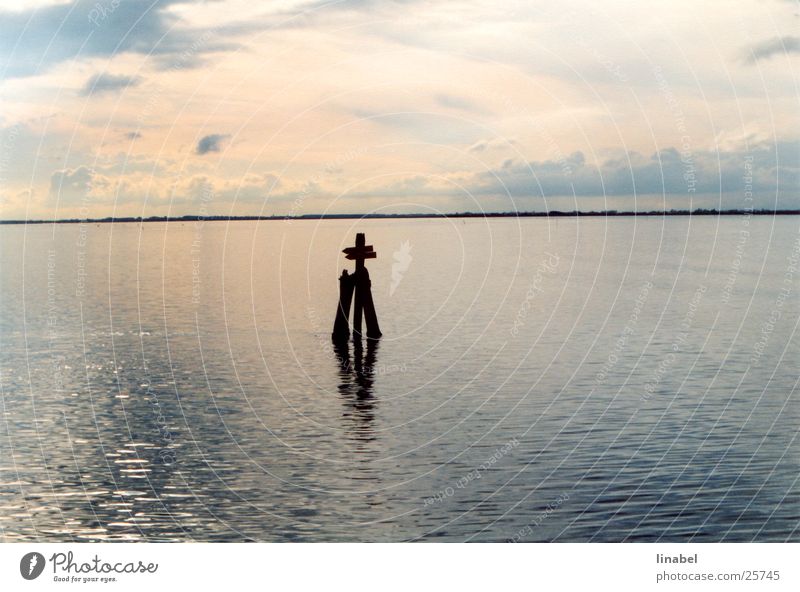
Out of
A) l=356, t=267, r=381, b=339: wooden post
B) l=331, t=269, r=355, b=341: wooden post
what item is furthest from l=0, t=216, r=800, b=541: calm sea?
l=356, t=267, r=381, b=339: wooden post

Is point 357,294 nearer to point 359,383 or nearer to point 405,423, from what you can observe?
point 359,383

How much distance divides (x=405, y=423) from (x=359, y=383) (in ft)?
23.6

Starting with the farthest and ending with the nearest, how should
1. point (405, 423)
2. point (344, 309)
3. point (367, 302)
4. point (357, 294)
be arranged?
point (344, 309) < point (367, 302) < point (357, 294) < point (405, 423)

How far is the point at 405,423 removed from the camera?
29656 mm

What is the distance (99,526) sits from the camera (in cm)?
2056

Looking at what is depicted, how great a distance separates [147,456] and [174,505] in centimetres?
427

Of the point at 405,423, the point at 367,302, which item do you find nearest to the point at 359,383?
the point at 405,423

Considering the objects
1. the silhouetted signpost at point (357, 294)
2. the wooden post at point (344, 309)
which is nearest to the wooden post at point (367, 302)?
the silhouetted signpost at point (357, 294)

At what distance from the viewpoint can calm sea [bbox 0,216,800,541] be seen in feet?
69.3

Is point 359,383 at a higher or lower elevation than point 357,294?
lower

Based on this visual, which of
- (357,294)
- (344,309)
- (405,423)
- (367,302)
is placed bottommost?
(405,423)

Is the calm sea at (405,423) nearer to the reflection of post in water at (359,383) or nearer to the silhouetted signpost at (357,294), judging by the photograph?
the reflection of post in water at (359,383)

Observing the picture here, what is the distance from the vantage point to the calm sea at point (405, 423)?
21.1 meters

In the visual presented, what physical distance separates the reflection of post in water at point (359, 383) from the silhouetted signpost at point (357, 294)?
0.55 metres
